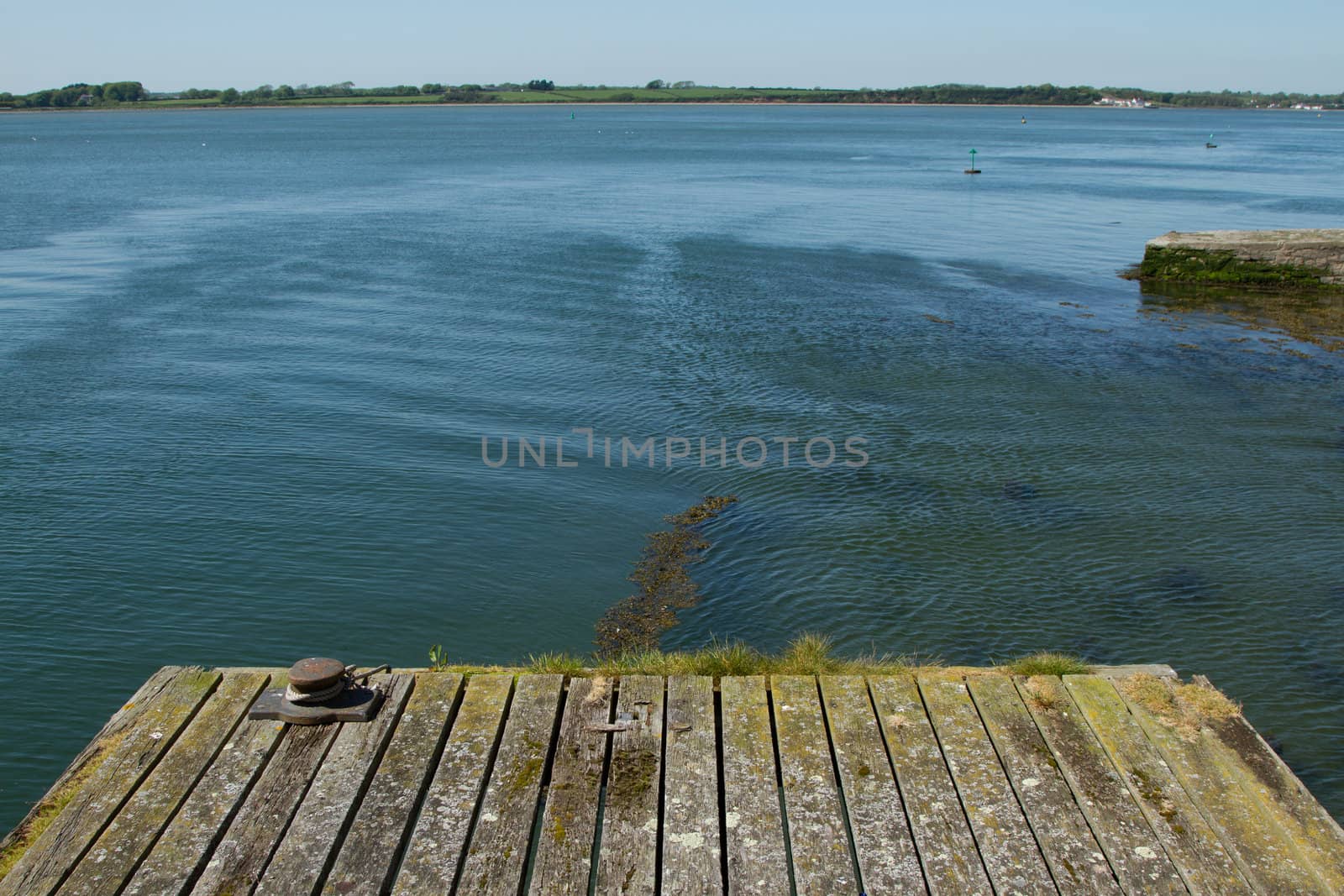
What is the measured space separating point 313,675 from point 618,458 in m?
11.0

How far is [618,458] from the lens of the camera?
17359mm

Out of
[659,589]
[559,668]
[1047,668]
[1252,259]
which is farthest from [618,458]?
[1252,259]

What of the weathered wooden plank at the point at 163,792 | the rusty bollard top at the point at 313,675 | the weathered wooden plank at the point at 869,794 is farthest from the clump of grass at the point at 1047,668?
the weathered wooden plank at the point at 163,792

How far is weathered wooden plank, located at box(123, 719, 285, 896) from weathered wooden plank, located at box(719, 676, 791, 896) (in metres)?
2.71

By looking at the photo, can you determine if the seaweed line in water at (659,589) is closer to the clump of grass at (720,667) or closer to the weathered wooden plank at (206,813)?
the clump of grass at (720,667)

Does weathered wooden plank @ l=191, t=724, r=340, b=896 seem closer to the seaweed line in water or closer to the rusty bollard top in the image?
the rusty bollard top

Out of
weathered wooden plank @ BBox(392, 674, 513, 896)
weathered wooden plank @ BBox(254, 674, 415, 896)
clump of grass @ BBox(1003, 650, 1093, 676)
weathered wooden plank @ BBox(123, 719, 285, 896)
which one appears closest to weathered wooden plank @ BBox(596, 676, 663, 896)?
weathered wooden plank @ BBox(392, 674, 513, 896)

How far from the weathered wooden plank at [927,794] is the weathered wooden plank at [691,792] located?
3.54 feet

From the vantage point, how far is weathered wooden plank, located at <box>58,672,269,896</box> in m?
5.24

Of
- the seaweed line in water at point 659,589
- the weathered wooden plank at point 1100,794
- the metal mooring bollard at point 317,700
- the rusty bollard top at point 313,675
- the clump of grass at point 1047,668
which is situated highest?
the rusty bollard top at point 313,675

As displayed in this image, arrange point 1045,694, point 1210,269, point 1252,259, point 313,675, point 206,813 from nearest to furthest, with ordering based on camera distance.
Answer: point 206,813, point 313,675, point 1045,694, point 1252,259, point 1210,269

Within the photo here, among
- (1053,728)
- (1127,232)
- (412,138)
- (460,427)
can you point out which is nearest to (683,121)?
(412,138)

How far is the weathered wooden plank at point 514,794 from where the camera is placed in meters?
5.31

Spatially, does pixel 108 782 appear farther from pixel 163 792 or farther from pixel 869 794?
pixel 869 794
